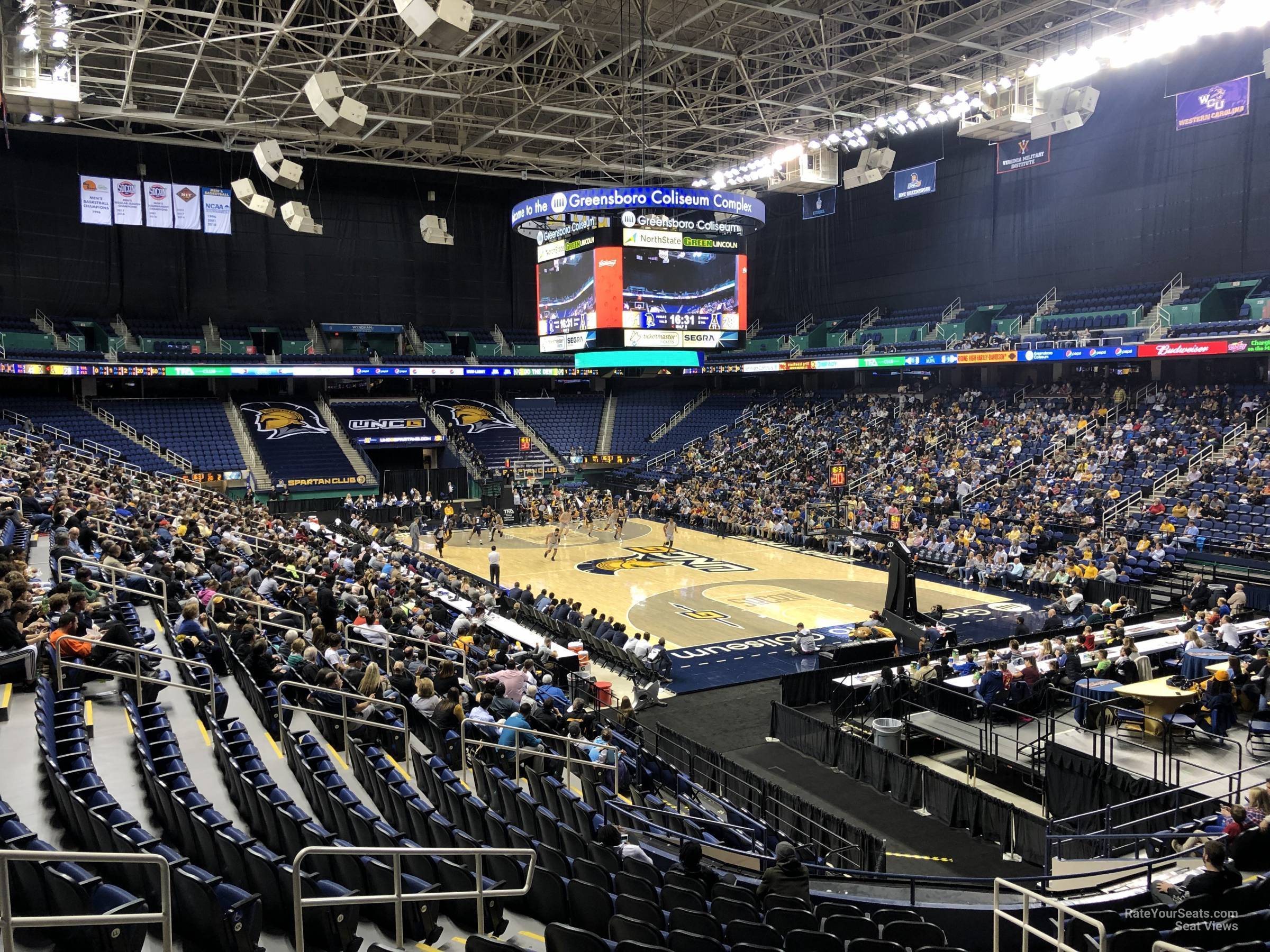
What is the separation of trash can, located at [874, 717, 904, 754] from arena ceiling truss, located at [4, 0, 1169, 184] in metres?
14.0

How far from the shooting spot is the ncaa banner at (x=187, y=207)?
134ft

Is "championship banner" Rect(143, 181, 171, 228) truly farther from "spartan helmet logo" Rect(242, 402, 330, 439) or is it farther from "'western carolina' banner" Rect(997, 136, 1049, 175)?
"'western carolina' banner" Rect(997, 136, 1049, 175)

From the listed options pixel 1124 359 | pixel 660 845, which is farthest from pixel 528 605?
pixel 1124 359

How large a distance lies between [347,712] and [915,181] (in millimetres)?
36456

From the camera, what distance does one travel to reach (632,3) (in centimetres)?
2617

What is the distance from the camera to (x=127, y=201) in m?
40.0

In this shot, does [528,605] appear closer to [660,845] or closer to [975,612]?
[975,612]

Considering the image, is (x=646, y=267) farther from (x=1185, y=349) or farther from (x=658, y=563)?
(x=1185, y=349)

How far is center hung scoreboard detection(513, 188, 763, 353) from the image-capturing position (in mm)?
21188

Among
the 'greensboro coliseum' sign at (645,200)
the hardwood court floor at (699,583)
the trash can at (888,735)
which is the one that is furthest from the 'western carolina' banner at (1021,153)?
the trash can at (888,735)

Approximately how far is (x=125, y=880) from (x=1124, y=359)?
3433 centimetres

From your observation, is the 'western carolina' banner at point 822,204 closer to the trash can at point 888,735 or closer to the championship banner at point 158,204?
the championship banner at point 158,204

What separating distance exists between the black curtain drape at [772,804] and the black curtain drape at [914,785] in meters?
1.15

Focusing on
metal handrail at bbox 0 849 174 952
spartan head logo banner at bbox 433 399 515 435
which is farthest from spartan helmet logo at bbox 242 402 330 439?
metal handrail at bbox 0 849 174 952
